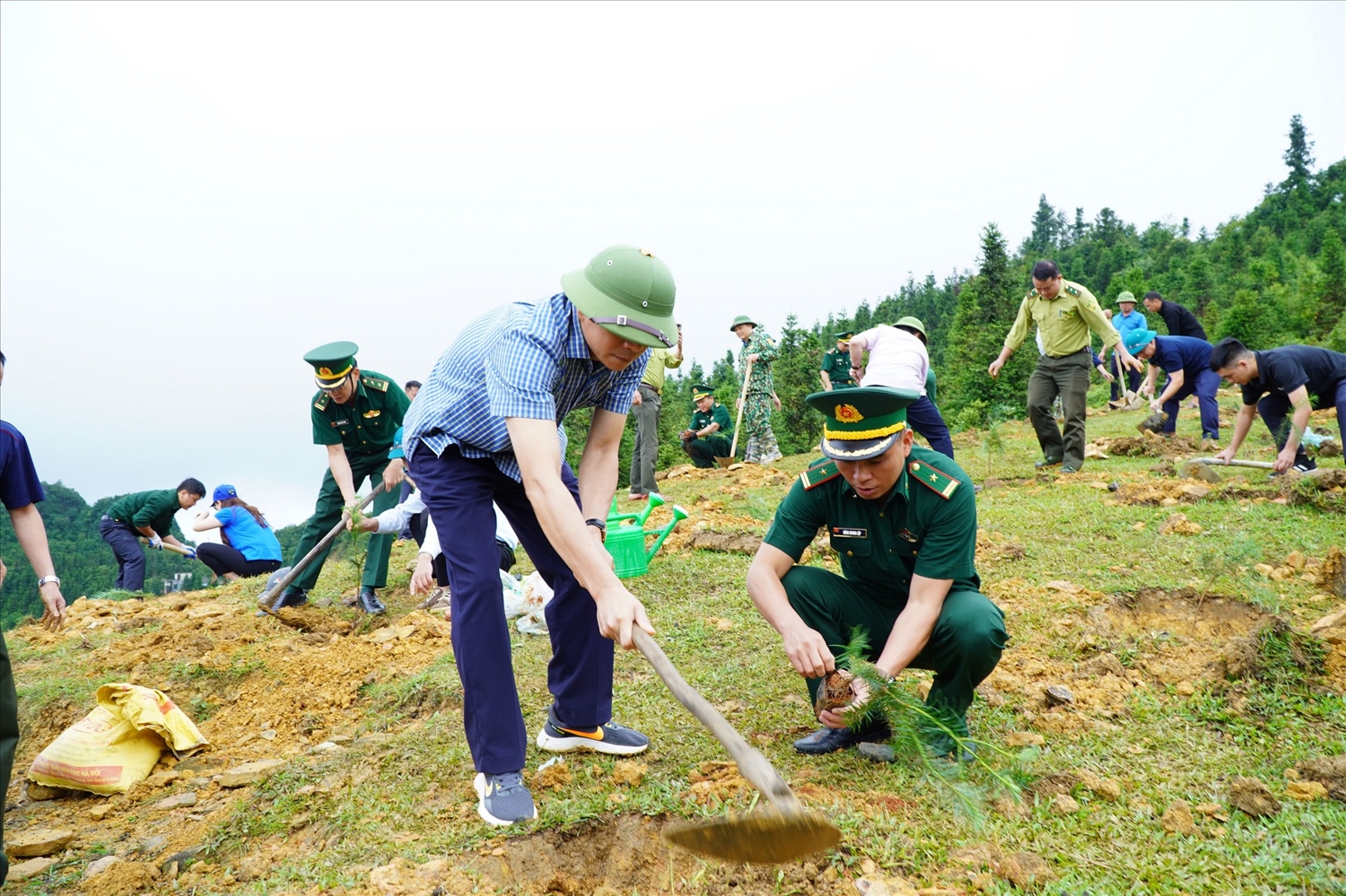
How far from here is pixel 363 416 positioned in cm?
603

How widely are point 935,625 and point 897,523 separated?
374mm

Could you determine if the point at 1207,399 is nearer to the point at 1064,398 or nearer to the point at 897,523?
the point at 1064,398

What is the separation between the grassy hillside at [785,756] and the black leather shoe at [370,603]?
0.96 ft

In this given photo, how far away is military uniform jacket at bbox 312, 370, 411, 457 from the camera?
19.5ft

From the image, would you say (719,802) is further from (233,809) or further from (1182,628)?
(1182,628)

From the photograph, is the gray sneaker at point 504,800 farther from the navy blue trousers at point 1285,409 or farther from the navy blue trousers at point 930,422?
the navy blue trousers at point 1285,409

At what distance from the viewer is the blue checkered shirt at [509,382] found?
8.54 feet

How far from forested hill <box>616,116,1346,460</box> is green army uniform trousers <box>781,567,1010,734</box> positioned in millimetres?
11590

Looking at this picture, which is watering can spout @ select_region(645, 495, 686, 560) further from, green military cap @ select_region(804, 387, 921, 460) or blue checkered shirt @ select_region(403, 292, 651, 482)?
green military cap @ select_region(804, 387, 921, 460)

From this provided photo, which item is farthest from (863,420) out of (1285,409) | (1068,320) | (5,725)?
(1068,320)

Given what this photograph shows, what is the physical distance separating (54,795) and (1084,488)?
25.1ft

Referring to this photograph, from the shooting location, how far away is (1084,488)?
783cm

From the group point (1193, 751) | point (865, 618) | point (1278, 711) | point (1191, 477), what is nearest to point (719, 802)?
point (865, 618)

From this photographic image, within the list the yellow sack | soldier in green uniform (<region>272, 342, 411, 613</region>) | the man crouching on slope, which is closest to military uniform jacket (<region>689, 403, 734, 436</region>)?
soldier in green uniform (<region>272, 342, 411, 613</region>)
